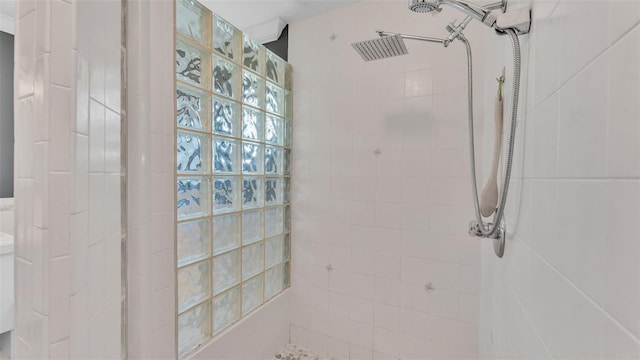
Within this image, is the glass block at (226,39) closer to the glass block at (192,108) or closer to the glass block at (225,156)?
the glass block at (192,108)

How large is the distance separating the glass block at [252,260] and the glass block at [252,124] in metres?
0.61

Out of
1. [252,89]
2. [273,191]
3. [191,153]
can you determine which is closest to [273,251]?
[273,191]

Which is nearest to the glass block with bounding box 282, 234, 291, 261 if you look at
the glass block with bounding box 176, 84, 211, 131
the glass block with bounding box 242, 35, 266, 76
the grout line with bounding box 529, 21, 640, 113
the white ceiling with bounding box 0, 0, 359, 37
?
the glass block with bounding box 176, 84, 211, 131

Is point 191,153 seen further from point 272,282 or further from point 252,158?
point 272,282

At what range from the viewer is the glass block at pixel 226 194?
53.3 inches

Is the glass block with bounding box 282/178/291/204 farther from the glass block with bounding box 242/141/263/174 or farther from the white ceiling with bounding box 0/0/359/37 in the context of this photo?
the white ceiling with bounding box 0/0/359/37

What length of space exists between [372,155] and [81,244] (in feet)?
4.51

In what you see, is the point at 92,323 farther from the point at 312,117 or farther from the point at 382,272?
the point at 312,117

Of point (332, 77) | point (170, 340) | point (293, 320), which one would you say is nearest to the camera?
point (170, 340)

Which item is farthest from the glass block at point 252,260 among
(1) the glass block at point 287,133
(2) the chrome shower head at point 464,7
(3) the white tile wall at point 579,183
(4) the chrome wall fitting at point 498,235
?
(2) the chrome shower head at point 464,7

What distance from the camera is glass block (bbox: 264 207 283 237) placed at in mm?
1722

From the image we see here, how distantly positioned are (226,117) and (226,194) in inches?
14.8

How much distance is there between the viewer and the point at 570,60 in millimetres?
447

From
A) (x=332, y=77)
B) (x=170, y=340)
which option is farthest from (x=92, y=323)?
(x=332, y=77)
